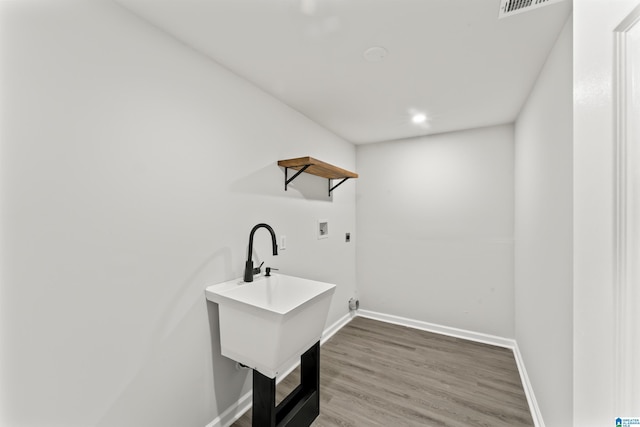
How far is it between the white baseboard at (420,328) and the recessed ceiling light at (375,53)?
2313mm

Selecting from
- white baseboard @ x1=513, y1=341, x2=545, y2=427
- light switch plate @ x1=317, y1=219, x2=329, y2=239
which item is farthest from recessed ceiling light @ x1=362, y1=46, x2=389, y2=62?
white baseboard @ x1=513, y1=341, x2=545, y2=427

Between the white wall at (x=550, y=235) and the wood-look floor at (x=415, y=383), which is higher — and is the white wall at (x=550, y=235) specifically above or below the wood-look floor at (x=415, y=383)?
above

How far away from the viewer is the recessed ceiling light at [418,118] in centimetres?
251

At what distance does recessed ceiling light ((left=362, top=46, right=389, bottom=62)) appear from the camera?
1501 mm

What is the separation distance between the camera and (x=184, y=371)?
1.48 m

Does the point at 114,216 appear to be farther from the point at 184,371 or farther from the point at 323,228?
the point at 323,228

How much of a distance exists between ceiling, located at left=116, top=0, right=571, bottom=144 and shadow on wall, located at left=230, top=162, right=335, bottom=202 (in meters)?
0.61

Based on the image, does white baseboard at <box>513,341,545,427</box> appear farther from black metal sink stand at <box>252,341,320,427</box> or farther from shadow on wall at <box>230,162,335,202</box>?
shadow on wall at <box>230,162,335,202</box>

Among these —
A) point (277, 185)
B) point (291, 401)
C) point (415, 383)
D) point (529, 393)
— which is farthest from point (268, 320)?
point (529, 393)

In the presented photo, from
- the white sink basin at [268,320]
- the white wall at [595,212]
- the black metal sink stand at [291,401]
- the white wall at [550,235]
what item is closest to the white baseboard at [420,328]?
the white wall at [550,235]

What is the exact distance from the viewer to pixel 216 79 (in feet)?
5.43

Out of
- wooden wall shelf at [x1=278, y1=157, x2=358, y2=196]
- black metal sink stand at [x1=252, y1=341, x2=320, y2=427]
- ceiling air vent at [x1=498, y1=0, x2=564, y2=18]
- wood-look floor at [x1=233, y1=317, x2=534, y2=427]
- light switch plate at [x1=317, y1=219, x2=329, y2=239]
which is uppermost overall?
ceiling air vent at [x1=498, y1=0, x2=564, y2=18]

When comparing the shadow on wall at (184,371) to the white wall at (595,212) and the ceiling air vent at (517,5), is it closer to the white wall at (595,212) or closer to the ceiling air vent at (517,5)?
the white wall at (595,212)

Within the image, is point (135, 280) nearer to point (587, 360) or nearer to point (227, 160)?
point (227, 160)
